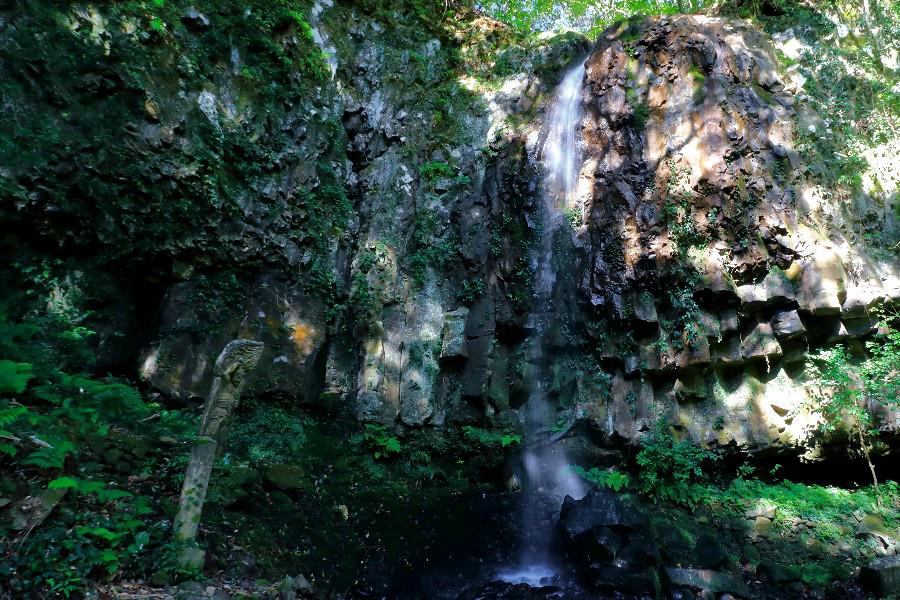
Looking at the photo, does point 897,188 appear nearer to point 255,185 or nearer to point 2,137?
point 255,185

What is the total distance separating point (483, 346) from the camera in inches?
349

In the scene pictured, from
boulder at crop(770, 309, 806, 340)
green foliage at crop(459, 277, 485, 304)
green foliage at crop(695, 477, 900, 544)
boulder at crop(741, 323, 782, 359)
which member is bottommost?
green foliage at crop(695, 477, 900, 544)

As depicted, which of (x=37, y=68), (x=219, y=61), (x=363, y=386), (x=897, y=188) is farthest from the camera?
(x=897, y=188)

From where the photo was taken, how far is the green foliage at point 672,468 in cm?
743

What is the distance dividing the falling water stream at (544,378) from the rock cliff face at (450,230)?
0.68ft

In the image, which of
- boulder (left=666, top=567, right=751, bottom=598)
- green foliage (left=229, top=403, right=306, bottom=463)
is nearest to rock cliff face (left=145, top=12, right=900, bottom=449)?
green foliage (left=229, top=403, right=306, bottom=463)

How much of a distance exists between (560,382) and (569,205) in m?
3.53

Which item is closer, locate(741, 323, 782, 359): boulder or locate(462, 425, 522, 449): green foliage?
locate(741, 323, 782, 359): boulder

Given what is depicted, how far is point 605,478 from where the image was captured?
7566 millimetres

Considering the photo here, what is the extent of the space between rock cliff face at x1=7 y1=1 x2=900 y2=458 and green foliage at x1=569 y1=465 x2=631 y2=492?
63 cm

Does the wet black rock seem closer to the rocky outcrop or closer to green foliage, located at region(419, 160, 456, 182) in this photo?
the rocky outcrop

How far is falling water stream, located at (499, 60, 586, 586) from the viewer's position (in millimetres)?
6863

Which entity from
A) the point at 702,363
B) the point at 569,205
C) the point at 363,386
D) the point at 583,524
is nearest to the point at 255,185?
the point at 363,386

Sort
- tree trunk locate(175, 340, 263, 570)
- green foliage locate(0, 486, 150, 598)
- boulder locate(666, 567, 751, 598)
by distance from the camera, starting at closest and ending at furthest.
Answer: green foliage locate(0, 486, 150, 598)
tree trunk locate(175, 340, 263, 570)
boulder locate(666, 567, 751, 598)
